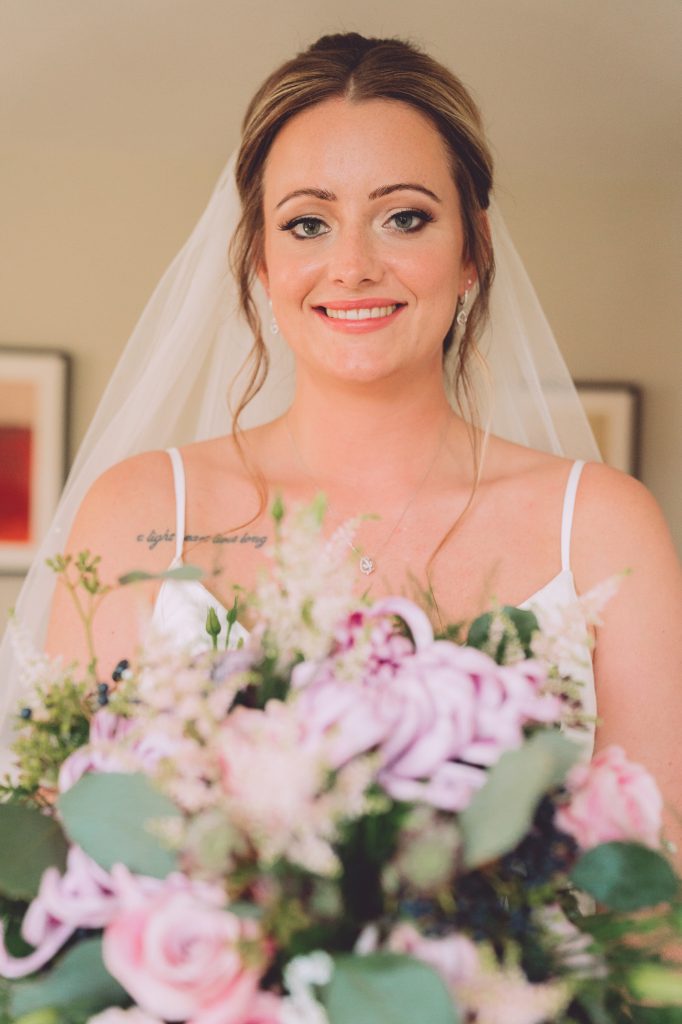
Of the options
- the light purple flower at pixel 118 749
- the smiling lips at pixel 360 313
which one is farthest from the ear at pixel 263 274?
the light purple flower at pixel 118 749

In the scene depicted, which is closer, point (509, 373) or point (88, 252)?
point (509, 373)

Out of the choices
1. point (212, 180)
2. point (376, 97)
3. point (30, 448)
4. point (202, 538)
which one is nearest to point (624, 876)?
point (202, 538)

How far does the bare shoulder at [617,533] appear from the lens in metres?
1.78

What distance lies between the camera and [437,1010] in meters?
0.72

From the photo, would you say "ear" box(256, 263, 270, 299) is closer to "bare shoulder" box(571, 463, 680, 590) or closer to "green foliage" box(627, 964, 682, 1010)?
"bare shoulder" box(571, 463, 680, 590)

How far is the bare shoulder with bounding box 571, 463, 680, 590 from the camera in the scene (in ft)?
5.85

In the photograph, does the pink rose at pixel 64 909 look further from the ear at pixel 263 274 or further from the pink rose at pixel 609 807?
the ear at pixel 263 274

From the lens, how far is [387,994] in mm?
727

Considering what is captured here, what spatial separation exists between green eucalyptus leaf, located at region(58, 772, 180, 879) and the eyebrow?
1.12m

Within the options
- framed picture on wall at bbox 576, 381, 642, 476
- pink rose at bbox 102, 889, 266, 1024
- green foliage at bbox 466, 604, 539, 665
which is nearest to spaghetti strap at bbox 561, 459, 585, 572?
green foliage at bbox 466, 604, 539, 665

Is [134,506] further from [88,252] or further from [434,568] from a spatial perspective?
[88,252]

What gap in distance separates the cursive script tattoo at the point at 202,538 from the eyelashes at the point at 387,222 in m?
0.46

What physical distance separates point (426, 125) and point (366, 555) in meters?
0.66

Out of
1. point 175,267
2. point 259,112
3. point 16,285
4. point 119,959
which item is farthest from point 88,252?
point 119,959
